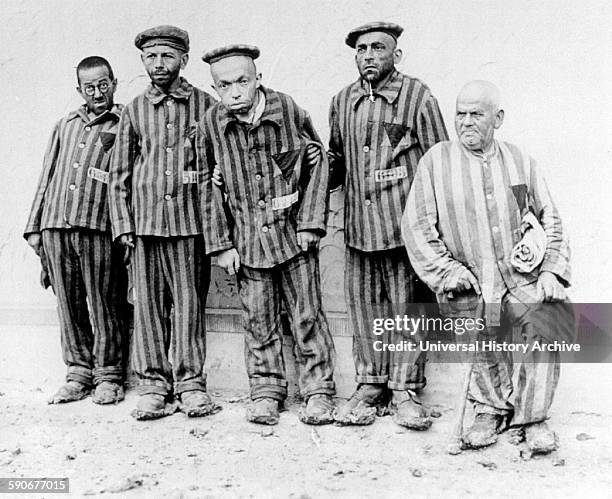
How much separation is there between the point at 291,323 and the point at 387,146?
2.69 ft

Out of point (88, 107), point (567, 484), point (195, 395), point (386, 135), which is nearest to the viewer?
point (567, 484)

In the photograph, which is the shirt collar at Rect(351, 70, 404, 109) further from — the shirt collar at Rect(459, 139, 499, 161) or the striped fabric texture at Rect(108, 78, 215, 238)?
the striped fabric texture at Rect(108, 78, 215, 238)

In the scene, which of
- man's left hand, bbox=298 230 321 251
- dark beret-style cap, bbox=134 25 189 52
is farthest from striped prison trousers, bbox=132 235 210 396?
dark beret-style cap, bbox=134 25 189 52

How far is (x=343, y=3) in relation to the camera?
3496mm

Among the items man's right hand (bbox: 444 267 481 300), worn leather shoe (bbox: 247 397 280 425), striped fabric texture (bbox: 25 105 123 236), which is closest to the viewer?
man's right hand (bbox: 444 267 481 300)

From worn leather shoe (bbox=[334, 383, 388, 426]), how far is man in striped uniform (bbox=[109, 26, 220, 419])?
57 cm

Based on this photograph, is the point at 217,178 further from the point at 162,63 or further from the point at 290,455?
the point at 290,455

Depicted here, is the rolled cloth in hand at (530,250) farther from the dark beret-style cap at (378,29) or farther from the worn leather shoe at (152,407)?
the worn leather shoe at (152,407)

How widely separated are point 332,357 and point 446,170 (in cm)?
91

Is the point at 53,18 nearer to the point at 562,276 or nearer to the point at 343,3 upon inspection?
the point at 343,3

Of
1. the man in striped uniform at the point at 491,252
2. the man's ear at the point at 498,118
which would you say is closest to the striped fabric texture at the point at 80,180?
the man in striped uniform at the point at 491,252

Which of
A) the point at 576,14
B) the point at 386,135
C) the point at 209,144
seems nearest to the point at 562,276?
the point at 386,135

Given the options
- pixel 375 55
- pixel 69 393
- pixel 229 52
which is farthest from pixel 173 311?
pixel 375 55

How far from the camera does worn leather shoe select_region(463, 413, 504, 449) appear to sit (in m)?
2.89
